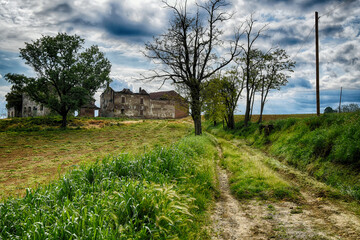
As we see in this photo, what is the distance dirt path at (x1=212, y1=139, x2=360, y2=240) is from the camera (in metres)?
4.46

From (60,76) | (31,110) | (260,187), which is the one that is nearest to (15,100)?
(31,110)

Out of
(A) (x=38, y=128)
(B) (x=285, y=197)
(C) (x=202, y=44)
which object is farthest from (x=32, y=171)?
(A) (x=38, y=128)

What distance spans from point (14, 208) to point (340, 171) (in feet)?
32.2

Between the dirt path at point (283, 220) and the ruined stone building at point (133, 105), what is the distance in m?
54.2

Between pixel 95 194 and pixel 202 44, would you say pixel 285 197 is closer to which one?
pixel 95 194

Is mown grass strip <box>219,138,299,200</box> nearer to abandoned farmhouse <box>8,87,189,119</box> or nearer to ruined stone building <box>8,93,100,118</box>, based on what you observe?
ruined stone building <box>8,93,100,118</box>

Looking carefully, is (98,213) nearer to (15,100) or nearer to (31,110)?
(31,110)

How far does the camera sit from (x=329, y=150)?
9555 millimetres

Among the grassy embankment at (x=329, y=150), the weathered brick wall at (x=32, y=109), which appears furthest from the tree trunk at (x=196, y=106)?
the weathered brick wall at (x=32, y=109)

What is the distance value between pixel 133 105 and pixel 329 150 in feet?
194

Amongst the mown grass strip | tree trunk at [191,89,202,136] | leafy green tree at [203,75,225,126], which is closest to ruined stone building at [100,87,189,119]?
leafy green tree at [203,75,225,126]

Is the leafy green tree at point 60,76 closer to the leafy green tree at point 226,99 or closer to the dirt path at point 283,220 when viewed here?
the leafy green tree at point 226,99

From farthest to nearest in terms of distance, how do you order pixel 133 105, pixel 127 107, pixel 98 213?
1. pixel 133 105
2. pixel 127 107
3. pixel 98 213

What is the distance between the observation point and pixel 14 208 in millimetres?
3732
